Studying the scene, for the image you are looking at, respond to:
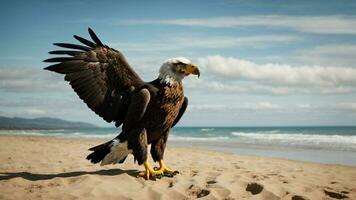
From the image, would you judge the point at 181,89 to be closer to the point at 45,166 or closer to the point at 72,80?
the point at 72,80

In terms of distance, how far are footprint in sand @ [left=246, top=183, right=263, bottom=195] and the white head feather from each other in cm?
176

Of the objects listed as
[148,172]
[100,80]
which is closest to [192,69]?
[100,80]

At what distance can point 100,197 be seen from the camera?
432 cm

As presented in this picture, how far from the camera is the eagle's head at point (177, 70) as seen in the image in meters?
5.09

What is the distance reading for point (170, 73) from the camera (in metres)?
5.11

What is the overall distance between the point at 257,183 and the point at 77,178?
253 centimetres

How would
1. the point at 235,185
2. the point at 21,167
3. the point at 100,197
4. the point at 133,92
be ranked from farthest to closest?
the point at 21,167 < the point at 133,92 < the point at 235,185 < the point at 100,197

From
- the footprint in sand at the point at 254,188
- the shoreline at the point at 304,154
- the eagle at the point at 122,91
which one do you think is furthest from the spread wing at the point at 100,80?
the shoreline at the point at 304,154

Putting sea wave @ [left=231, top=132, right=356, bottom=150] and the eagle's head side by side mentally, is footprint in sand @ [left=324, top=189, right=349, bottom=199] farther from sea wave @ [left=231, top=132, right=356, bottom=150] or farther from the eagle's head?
sea wave @ [left=231, top=132, right=356, bottom=150]

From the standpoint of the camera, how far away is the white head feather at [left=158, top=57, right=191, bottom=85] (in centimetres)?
510

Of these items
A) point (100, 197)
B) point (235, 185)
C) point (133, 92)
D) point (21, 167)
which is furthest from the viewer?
point (21, 167)

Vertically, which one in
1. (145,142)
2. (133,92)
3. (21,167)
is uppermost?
(133,92)

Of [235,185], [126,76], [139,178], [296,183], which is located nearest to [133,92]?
[126,76]

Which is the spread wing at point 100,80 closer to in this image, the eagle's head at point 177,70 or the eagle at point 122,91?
the eagle at point 122,91
